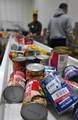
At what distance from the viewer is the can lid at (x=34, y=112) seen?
57 centimetres

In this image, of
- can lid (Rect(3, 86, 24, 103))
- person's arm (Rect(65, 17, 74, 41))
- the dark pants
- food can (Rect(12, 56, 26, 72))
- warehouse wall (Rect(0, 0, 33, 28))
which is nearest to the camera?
can lid (Rect(3, 86, 24, 103))

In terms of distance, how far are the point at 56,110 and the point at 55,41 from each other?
2477 millimetres

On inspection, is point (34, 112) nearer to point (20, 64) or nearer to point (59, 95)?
point (59, 95)

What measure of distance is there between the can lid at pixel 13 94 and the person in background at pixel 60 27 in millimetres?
2220

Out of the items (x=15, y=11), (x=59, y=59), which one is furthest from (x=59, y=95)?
(x=15, y=11)

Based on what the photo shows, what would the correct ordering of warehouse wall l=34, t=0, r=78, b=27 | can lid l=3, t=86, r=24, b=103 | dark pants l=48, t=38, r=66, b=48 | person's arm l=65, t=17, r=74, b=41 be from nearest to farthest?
can lid l=3, t=86, r=24, b=103 < person's arm l=65, t=17, r=74, b=41 < dark pants l=48, t=38, r=66, b=48 < warehouse wall l=34, t=0, r=78, b=27

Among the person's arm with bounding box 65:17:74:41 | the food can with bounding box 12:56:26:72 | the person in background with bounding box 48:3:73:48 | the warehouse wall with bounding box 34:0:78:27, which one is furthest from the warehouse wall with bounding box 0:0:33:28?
the food can with bounding box 12:56:26:72

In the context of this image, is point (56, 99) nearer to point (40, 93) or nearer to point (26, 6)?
point (40, 93)

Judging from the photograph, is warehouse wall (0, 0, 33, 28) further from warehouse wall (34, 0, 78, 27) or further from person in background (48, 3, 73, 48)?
person in background (48, 3, 73, 48)

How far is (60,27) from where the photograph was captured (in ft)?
9.63

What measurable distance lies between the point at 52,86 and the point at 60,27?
2.37m

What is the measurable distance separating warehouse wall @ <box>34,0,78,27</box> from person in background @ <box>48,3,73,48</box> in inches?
68.9

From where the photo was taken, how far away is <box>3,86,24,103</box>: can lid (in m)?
0.68

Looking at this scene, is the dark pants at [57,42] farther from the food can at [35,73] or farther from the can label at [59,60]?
the food can at [35,73]
